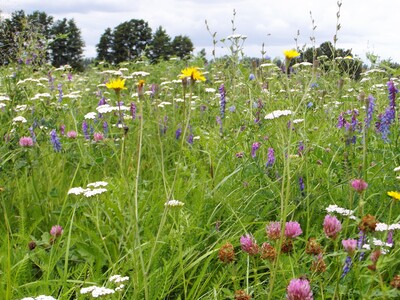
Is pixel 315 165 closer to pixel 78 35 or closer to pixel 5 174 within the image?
pixel 5 174

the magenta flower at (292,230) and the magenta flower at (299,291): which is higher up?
the magenta flower at (292,230)

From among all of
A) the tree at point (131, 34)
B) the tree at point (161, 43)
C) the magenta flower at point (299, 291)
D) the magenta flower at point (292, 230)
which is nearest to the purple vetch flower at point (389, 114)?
the magenta flower at point (292, 230)

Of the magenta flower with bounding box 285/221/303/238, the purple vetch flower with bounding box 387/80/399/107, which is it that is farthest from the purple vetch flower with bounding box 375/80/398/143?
the magenta flower with bounding box 285/221/303/238

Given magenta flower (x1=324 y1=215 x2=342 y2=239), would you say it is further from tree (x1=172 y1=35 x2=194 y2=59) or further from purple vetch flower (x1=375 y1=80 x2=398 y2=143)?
tree (x1=172 y1=35 x2=194 y2=59)

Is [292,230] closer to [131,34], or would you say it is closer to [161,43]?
[161,43]

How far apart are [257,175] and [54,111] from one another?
1.94m

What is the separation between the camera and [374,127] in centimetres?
311

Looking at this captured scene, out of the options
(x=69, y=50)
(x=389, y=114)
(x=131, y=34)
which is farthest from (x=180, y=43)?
(x=389, y=114)

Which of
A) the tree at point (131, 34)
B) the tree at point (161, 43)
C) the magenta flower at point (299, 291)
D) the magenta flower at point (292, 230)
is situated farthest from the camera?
the tree at point (131, 34)

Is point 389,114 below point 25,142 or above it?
above

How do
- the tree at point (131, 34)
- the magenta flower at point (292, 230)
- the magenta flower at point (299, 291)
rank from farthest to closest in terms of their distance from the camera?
the tree at point (131, 34), the magenta flower at point (292, 230), the magenta flower at point (299, 291)

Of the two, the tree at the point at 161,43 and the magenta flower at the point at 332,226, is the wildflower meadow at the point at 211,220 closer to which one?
the magenta flower at the point at 332,226

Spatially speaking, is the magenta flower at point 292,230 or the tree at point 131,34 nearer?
the magenta flower at point 292,230

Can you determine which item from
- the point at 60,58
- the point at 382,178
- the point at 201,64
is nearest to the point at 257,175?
the point at 382,178
